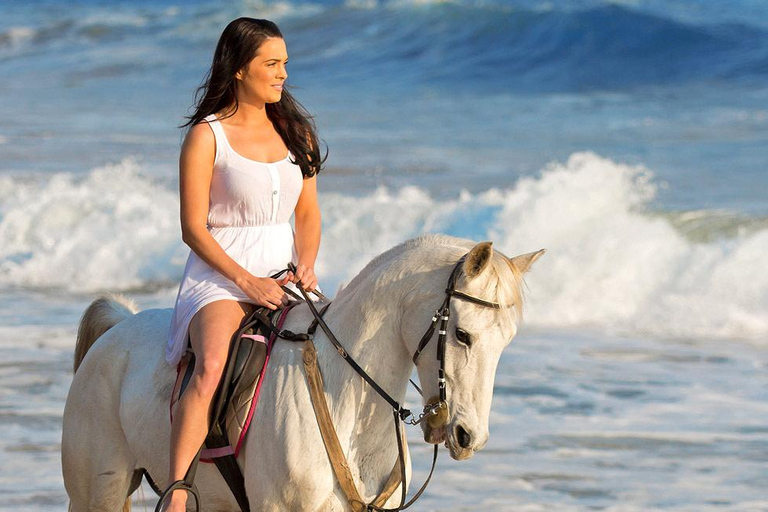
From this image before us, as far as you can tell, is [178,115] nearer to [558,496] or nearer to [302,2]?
[302,2]

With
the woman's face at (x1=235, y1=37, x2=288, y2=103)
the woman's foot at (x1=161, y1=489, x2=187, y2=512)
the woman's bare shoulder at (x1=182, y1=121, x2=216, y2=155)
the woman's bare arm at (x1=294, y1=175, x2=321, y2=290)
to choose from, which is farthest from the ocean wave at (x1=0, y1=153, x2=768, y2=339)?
the woman's foot at (x1=161, y1=489, x2=187, y2=512)

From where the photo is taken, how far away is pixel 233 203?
12.4 ft

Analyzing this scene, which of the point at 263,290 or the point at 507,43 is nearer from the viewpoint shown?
the point at 263,290

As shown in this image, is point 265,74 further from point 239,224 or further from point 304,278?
point 304,278

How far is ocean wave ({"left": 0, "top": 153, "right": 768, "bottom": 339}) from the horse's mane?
613 centimetres

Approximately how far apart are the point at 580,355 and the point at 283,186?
5.60 m

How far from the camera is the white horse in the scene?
3.21 m

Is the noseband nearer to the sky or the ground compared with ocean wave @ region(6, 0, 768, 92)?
nearer to the ground

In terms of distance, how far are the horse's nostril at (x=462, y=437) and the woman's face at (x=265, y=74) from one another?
4.05 ft

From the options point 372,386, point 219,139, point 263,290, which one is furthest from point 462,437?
point 219,139

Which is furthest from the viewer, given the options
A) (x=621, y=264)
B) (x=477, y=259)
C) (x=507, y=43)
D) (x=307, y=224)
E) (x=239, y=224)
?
(x=507, y=43)

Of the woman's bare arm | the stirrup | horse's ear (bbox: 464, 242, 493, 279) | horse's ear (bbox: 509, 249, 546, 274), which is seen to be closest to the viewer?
horse's ear (bbox: 464, 242, 493, 279)

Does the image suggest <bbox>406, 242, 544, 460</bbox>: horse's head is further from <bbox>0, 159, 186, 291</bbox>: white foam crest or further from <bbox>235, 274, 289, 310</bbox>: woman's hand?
<bbox>0, 159, 186, 291</bbox>: white foam crest

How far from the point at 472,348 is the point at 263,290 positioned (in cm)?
79
